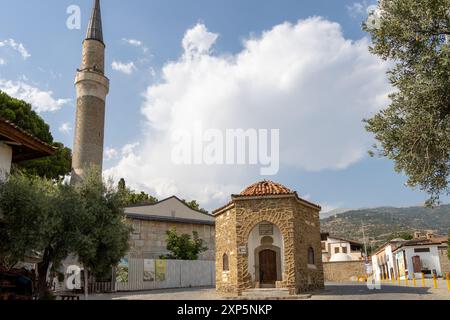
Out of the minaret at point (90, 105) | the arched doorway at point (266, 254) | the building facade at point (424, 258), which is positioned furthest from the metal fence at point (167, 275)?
the building facade at point (424, 258)

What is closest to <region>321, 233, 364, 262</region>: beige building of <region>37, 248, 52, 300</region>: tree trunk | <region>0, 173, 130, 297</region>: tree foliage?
<region>0, 173, 130, 297</region>: tree foliage

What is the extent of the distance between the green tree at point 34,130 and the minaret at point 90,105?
1.85 m

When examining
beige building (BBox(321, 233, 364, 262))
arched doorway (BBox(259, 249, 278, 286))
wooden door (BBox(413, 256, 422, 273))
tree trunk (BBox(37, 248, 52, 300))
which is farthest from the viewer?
beige building (BBox(321, 233, 364, 262))

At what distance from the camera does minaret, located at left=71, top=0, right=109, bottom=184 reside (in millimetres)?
32094

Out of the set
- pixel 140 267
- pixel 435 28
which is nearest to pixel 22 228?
pixel 435 28

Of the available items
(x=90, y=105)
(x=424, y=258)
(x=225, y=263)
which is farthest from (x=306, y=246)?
(x=424, y=258)

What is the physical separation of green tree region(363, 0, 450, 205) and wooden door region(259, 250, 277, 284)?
28.1ft

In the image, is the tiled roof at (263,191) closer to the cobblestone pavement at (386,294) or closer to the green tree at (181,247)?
the cobblestone pavement at (386,294)

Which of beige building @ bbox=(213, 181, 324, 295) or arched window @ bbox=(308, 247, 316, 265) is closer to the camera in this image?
beige building @ bbox=(213, 181, 324, 295)

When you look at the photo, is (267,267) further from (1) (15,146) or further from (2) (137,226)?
(1) (15,146)

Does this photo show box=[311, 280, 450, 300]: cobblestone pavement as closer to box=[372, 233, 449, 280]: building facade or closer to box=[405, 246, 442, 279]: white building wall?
box=[372, 233, 449, 280]: building facade

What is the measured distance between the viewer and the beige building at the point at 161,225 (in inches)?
1147
